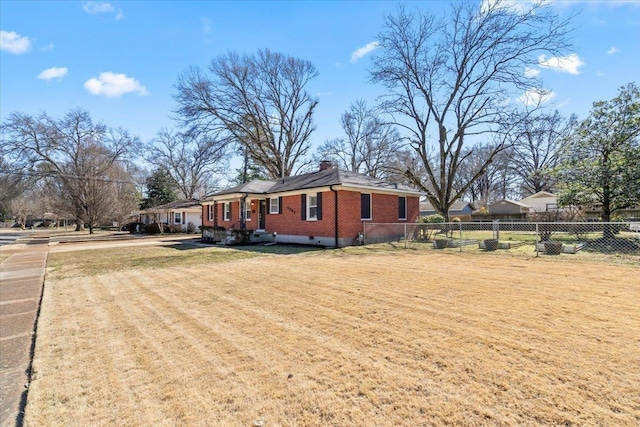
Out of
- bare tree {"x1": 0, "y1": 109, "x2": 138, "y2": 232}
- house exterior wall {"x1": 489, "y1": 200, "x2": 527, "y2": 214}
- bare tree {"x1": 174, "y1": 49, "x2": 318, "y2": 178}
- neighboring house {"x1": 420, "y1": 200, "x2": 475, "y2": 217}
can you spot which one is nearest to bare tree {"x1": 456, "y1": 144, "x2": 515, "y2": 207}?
neighboring house {"x1": 420, "y1": 200, "x2": 475, "y2": 217}

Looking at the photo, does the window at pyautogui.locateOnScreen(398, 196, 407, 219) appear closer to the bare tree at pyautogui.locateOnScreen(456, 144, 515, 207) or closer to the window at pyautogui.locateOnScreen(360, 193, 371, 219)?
the window at pyautogui.locateOnScreen(360, 193, 371, 219)

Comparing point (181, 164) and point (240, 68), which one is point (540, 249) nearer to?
point (240, 68)

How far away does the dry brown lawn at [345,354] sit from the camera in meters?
2.43

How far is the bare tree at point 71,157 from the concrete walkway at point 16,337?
27.5m

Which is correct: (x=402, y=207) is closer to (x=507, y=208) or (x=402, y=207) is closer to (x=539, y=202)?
(x=507, y=208)

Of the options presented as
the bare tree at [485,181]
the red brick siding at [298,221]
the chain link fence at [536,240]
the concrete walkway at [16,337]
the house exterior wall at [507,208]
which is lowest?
the concrete walkway at [16,337]

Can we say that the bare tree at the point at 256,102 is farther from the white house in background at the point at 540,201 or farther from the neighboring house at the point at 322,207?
the white house in background at the point at 540,201

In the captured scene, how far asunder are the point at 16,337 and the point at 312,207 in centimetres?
1216

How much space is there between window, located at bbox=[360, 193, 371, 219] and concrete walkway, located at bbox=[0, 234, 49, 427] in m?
11.9

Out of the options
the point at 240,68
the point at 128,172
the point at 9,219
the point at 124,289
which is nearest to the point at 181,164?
the point at 128,172

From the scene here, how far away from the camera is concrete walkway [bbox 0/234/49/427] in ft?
9.23

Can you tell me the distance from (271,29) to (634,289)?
14.2 m

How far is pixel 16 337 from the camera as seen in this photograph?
4410 mm

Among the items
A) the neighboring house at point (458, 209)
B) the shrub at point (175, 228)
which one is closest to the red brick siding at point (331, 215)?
the shrub at point (175, 228)
